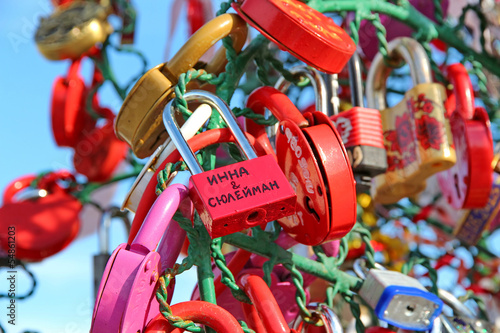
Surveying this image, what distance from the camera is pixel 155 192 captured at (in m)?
0.70

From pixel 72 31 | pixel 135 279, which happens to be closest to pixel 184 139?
pixel 135 279

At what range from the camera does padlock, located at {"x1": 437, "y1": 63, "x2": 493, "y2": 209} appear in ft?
3.41

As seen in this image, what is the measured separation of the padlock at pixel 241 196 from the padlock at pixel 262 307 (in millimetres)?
140

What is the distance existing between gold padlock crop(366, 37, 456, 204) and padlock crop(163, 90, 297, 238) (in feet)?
1.42

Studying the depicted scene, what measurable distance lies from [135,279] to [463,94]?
0.73 meters

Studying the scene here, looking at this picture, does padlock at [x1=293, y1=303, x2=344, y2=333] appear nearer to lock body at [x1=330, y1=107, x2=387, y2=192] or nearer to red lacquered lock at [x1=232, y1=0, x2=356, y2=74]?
lock body at [x1=330, y1=107, x2=387, y2=192]

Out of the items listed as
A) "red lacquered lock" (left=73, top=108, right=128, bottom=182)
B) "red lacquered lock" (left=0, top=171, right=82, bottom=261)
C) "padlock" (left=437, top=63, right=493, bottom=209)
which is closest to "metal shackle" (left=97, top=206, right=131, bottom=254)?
"red lacquered lock" (left=0, top=171, right=82, bottom=261)

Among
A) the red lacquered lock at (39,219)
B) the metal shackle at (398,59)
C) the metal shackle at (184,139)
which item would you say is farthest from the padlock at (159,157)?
the red lacquered lock at (39,219)

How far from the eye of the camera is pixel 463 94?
106cm

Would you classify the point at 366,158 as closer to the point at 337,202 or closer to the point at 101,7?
the point at 337,202

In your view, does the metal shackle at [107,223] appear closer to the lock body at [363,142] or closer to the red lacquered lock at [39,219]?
the red lacquered lock at [39,219]

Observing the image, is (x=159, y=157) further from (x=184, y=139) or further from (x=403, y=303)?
(x=403, y=303)

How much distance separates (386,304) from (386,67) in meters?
0.51

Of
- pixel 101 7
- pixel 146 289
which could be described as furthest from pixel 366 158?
pixel 101 7
